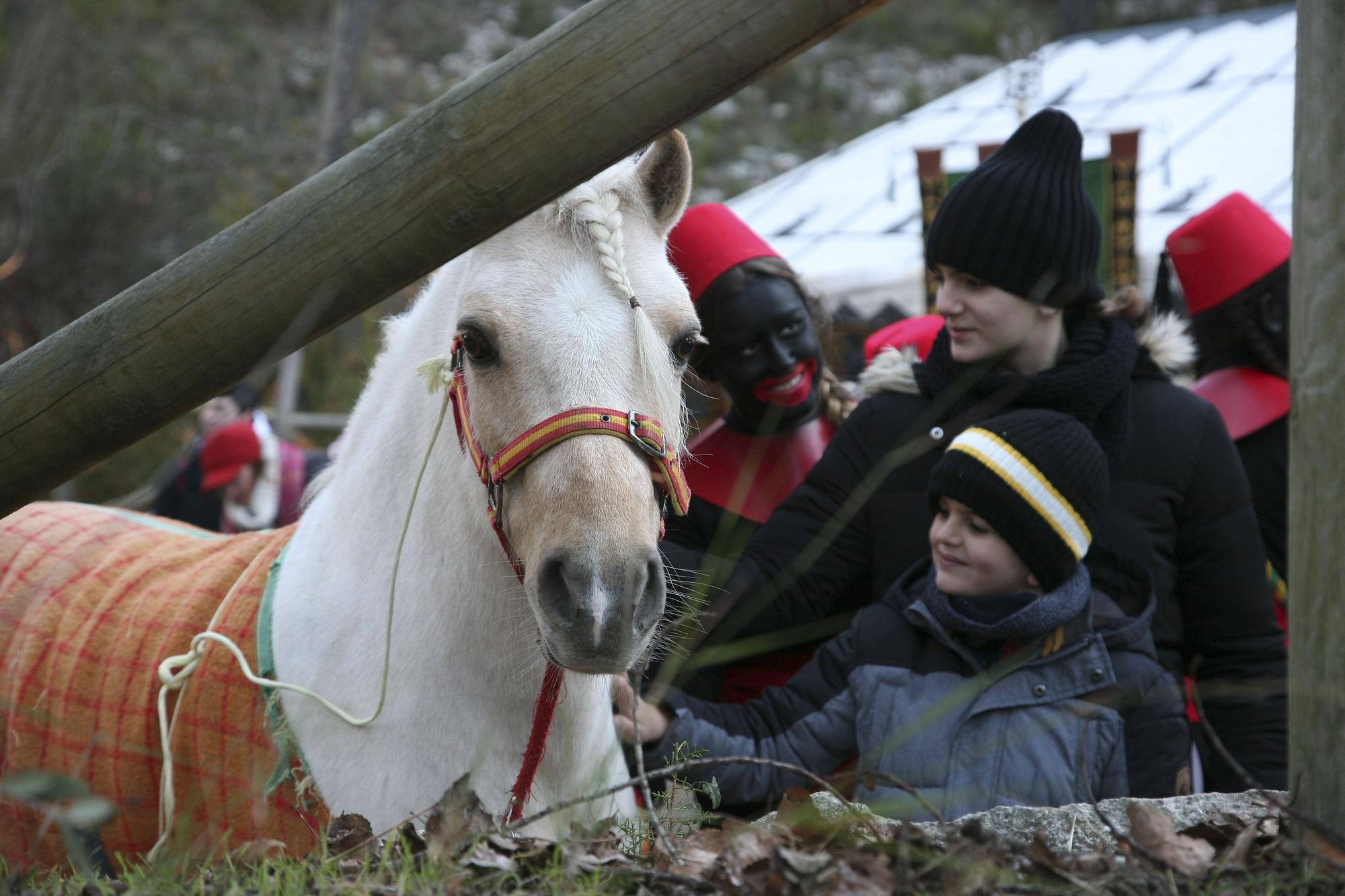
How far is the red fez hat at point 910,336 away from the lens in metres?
3.49

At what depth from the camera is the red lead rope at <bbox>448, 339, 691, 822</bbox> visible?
1794 mm

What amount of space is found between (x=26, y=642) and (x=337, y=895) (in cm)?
174

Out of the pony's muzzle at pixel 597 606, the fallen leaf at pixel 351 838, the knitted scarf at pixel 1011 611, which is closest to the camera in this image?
the fallen leaf at pixel 351 838

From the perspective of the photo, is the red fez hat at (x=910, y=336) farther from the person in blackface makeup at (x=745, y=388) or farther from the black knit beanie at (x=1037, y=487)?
the black knit beanie at (x=1037, y=487)

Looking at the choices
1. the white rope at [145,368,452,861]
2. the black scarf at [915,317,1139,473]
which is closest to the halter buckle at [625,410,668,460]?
the white rope at [145,368,452,861]

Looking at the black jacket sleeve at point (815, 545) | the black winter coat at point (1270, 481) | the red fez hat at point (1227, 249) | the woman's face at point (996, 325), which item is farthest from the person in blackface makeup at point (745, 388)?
the red fez hat at point (1227, 249)

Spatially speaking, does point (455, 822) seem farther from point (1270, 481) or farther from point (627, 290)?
point (1270, 481)

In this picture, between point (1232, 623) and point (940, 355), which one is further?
point (940, 355)

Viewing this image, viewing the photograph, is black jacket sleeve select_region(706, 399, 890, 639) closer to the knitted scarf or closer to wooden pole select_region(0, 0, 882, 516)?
the knitted scarf

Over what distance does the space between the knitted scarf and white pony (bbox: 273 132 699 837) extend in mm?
693

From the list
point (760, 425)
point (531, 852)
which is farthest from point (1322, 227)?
point (760, 425)

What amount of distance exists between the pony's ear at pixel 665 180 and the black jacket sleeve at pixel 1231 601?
4.17 feet

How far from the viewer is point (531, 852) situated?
131cm

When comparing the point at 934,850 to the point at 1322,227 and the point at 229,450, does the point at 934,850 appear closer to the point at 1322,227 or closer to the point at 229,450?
the point at 1322,227
